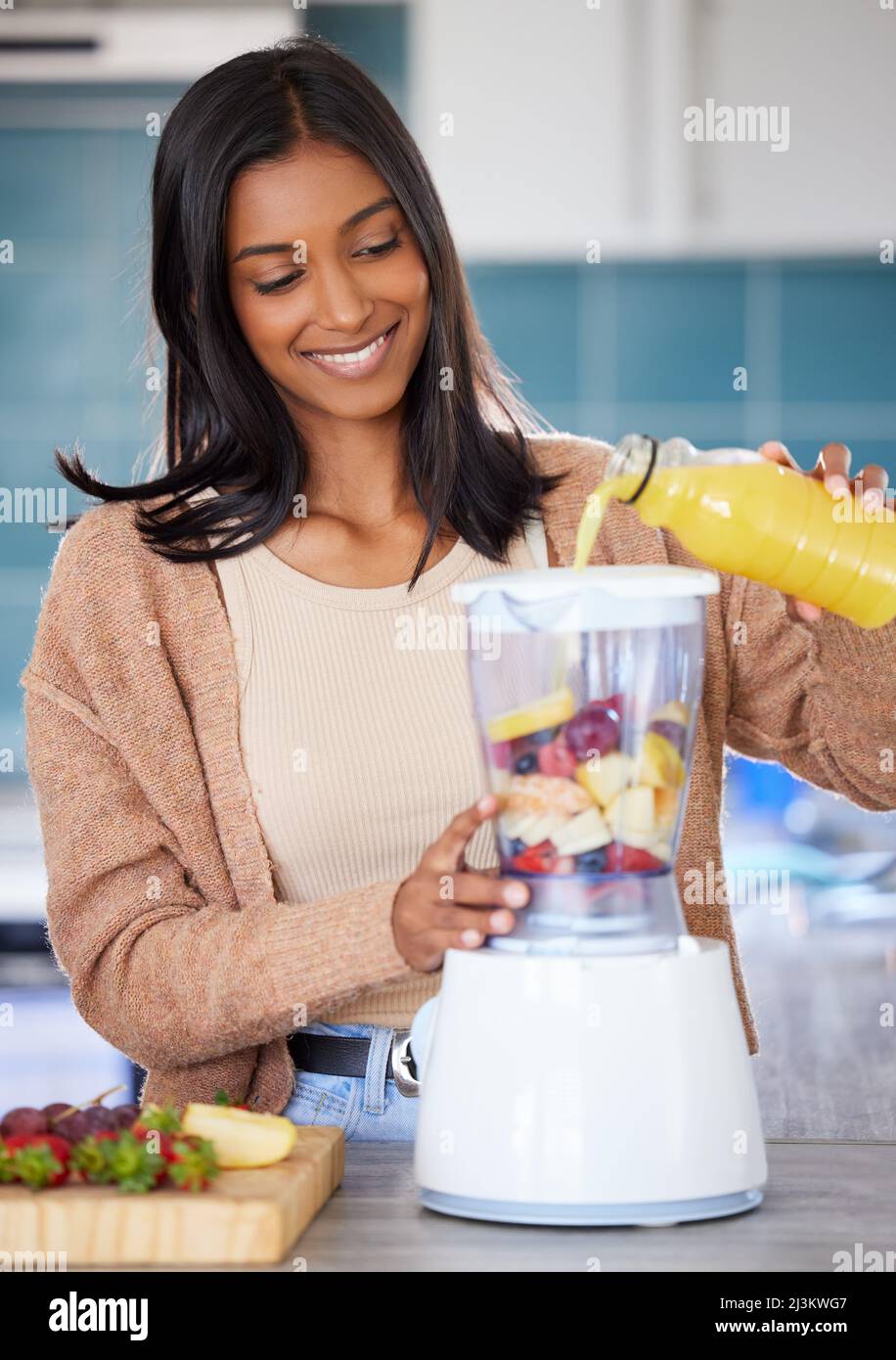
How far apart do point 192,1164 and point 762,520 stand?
0.52m

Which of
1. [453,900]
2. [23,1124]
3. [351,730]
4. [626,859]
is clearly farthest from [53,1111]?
[351,730]

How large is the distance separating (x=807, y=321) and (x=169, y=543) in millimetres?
2314

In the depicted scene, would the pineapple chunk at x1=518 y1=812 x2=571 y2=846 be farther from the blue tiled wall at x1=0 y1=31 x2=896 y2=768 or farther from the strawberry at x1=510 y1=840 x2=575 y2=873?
the blue tiled wall at x1=0 y1=31 x2=896 y2=768

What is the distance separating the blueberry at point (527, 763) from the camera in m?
1.07

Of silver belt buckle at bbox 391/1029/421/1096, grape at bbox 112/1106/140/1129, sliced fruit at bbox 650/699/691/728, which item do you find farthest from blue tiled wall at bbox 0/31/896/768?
grape at bbox 112/1106/140/1129

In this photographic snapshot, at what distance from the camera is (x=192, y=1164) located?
959 millimetres

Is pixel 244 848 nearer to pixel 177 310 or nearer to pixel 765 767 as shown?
pixel 177 310

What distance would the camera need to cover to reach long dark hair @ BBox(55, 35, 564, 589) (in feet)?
4.72

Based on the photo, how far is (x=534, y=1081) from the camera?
101 cm

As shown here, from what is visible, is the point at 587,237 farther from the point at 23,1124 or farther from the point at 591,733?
the point at 23,1124

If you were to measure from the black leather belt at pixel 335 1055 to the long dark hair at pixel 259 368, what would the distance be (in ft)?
1.28

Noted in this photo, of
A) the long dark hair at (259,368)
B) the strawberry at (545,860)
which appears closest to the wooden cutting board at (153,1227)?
the strawberry at (545,860)

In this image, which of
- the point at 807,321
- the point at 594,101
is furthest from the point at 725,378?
the point at 594,101
